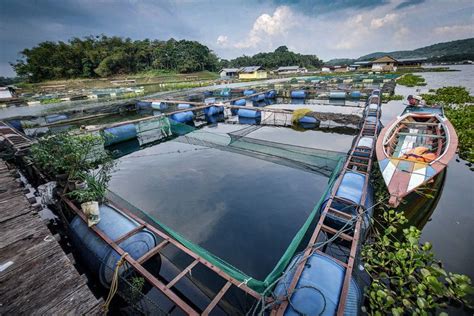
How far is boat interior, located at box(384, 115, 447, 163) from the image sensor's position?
284 inches

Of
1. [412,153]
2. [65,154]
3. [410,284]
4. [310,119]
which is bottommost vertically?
[410,284]

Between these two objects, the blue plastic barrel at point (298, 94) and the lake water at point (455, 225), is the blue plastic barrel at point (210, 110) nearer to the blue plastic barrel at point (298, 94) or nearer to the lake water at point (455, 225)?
the blue plastic barrel at point (298, 94)

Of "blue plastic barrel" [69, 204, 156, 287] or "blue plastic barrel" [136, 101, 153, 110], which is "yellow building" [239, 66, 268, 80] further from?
"blue plastic barrel" [69, 204, 156, 287]

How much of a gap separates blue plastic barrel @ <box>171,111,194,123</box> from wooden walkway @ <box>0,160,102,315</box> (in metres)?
13.5

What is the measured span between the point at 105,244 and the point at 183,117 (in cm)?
1436

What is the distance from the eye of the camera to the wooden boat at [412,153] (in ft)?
18.3

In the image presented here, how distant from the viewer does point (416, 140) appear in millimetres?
9383

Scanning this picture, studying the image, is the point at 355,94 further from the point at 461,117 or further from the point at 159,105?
the point at 159,105

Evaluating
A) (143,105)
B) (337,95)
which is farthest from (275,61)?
(143,105)

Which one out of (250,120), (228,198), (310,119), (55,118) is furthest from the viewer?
(250,120)

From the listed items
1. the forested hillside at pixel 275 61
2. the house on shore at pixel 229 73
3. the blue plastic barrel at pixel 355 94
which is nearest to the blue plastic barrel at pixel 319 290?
the blue plastic barrel at pixel 355 94

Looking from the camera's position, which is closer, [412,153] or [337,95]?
[412,153]

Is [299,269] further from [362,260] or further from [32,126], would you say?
[32,126]

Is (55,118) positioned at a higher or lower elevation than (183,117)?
higher
